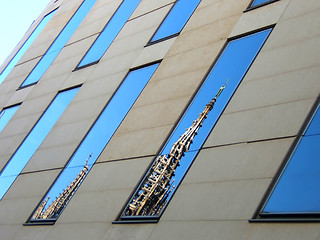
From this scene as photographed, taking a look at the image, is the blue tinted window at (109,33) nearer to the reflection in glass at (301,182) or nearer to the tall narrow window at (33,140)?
the tall narrow window at (33,140)

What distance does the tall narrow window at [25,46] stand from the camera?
96.9ft

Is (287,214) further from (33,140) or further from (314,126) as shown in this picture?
(33,140)

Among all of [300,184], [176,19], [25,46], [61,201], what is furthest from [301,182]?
[25,46]

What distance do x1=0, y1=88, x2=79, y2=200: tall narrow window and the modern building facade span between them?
59 millimetres

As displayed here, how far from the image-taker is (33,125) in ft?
68.8

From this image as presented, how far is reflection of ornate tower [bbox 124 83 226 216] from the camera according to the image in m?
13.1

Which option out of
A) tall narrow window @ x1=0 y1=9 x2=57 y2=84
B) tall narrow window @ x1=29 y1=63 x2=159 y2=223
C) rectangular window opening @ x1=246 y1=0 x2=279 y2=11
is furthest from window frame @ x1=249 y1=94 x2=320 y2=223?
tall narrow window @ x1=0 y1=9 x2=57 y2=84

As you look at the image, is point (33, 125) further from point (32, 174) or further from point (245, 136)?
point (245, 136)

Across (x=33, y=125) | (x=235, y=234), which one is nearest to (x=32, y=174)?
(x=33, y=125)

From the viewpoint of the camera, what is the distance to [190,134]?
13.8 metres

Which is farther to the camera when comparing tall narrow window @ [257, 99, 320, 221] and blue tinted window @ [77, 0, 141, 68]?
blue tinted window @ [77, 0, 141, 68]

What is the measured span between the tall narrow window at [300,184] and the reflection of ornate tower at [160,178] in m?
3.18

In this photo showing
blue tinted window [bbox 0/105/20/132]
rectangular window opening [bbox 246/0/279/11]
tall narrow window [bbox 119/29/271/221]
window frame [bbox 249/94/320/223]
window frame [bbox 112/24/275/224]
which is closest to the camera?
window frame [bbox 249/94/320/223]

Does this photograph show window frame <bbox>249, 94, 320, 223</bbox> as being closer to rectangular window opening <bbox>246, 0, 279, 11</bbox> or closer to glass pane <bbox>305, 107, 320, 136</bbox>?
glass pane <bbox>305, 107, 320, 136</bbox>
